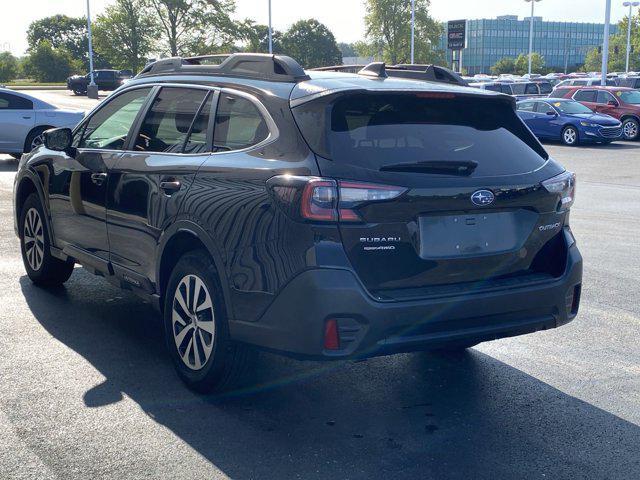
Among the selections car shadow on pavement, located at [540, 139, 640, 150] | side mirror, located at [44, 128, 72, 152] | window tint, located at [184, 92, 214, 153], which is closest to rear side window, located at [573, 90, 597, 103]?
car shadow on pavement, located at [540, 139, 640, 150]

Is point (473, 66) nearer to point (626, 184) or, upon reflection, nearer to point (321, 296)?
point (626, 184)

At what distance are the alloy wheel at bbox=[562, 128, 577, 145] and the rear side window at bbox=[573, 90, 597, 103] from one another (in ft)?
11.4

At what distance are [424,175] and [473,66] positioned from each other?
572ft

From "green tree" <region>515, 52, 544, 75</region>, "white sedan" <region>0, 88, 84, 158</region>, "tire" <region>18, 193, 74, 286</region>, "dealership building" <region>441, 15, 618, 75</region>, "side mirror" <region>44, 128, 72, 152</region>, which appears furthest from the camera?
"dealership building" <region>441, 15, 618, 75</region>

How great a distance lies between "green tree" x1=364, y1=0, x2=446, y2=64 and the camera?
103750 mm

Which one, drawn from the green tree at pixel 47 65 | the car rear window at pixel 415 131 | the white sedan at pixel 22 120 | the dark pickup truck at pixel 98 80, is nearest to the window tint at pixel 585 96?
the white sedan at pixel 22 120

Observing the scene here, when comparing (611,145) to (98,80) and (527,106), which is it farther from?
→ (98,80)

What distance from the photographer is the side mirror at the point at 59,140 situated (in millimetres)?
6102

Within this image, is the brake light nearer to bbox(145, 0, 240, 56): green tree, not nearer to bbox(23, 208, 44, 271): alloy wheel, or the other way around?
bbox(23, 208, 44, 271): alloy wheel

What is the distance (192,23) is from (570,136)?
215 feet

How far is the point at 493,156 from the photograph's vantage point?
4.45 m

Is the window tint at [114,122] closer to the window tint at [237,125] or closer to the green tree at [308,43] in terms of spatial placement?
the window tint at [237,125]

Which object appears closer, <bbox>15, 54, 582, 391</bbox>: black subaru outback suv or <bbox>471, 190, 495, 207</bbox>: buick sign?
<bbox>15, 54, 582, 391</bbox>: black subaru outback suv

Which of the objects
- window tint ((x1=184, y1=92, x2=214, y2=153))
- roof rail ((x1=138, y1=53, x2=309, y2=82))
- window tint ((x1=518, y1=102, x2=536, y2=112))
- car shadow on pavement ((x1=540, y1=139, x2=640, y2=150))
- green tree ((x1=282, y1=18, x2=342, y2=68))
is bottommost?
car shadow on pavement ((x1=540, y1=139, x2=640, y2=150))
